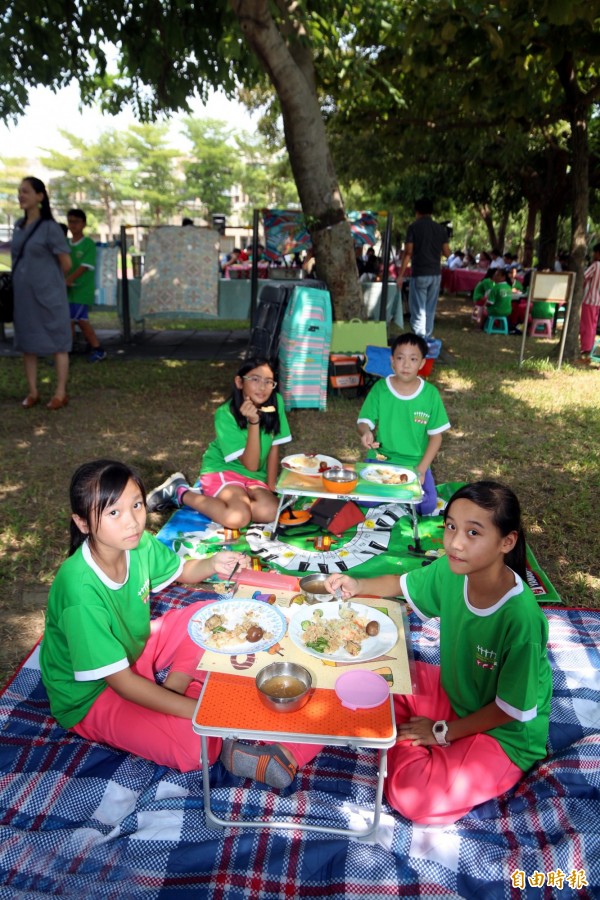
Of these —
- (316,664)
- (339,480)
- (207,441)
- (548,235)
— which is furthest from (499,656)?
(548,235)

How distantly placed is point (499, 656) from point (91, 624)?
144cm

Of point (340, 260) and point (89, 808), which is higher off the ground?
point (340, 260)

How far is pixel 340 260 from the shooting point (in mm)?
8188

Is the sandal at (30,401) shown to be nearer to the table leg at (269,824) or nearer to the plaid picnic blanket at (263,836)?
the plaid picnic blanket at (263,836)

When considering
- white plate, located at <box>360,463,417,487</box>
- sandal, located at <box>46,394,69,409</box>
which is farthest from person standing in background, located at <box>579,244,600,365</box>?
sandal, located at <box>46,394,69,409</box>

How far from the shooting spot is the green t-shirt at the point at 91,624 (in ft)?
7.28

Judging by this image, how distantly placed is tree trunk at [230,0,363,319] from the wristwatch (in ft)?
21.9

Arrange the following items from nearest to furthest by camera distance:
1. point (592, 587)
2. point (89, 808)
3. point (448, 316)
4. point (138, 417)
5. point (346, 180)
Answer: point (89, 808), point (592, 587), point (138, 417), point (448, 316), point (346, 180)

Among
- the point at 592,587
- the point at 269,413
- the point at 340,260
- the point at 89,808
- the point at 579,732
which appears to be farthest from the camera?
the point at 340,260

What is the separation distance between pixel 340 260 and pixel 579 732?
665 cm

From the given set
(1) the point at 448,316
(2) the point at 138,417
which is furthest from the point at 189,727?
(1) the point at 448,316

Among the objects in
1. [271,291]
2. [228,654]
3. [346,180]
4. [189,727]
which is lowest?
[189,727]

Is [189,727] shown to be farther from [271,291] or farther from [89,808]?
[271,291]

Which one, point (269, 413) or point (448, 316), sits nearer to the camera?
point (269, 413)
